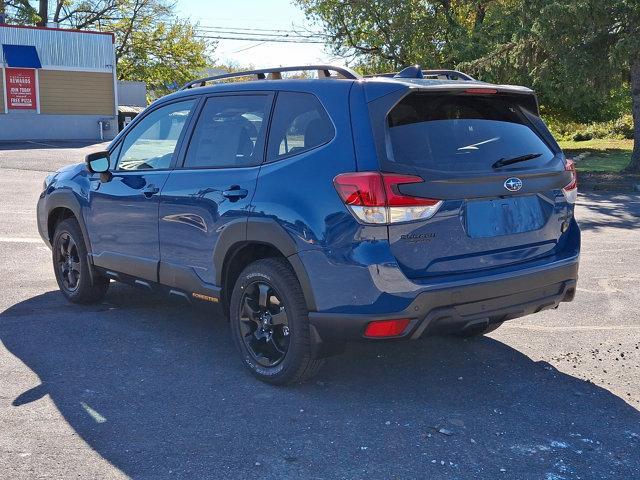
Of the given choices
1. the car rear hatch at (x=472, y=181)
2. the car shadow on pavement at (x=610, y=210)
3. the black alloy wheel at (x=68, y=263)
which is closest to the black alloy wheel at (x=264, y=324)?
the car rear hatch at (x=472, y=181)

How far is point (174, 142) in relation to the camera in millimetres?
5297

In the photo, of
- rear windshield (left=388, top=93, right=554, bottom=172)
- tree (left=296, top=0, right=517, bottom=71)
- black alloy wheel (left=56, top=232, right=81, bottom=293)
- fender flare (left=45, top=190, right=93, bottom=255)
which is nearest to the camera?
rear windshield (left=388, top=93, right=554, bottom=172)

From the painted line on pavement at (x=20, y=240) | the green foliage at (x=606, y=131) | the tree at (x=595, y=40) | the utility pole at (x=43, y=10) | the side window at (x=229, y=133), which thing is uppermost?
the utility pole at (x=43, y=10)

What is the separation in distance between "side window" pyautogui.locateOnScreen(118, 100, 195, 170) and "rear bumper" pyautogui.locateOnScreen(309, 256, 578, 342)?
76.1 inches

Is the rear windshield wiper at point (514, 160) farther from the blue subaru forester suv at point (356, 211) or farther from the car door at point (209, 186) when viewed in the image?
the car door at point (209, 186)

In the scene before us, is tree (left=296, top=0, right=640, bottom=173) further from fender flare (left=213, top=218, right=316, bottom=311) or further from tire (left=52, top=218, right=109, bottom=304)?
fender flare (left=213, top=218, right=316, bottom=311)

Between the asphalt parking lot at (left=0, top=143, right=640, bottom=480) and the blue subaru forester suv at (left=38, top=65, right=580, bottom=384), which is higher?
the blue subaru forester suv at (left=38, top=65, right=580, bottom=384)

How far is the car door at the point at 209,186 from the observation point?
181 inches

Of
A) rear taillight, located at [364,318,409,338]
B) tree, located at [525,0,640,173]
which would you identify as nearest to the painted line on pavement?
rear taillight, located at [364,318,409,338]

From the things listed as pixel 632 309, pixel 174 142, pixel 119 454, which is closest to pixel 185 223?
pixel 174 142

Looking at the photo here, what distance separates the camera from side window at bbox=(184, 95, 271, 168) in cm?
466

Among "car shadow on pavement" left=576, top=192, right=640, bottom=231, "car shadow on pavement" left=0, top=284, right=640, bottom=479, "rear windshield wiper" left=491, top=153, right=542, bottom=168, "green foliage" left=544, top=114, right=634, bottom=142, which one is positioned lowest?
"car shadow on pavement" left=0, top=284, right=640, bottom=479

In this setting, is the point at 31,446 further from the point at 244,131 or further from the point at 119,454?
the point at 244,131

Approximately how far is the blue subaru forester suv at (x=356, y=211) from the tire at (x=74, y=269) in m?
1.16
